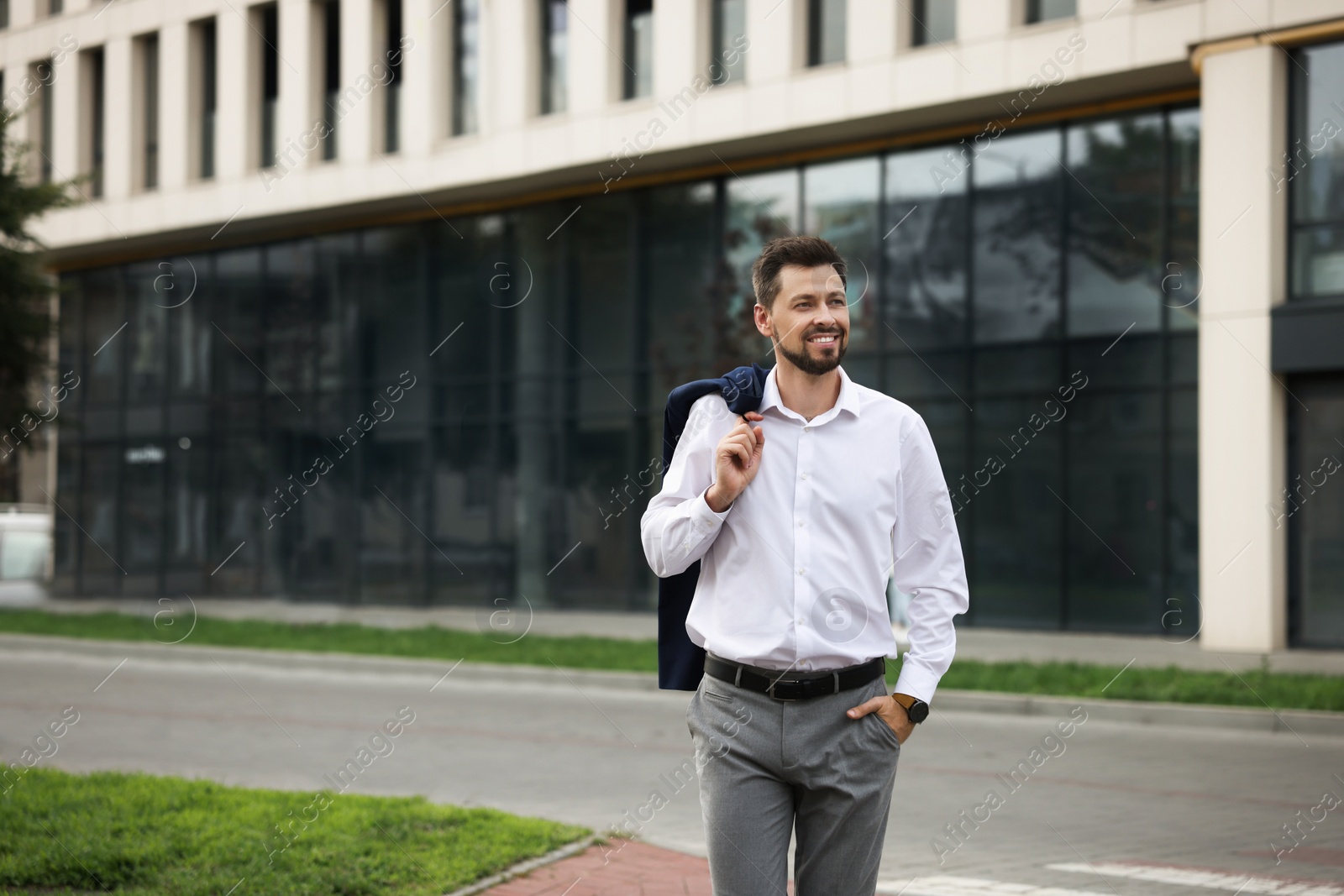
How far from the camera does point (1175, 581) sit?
17.4 m

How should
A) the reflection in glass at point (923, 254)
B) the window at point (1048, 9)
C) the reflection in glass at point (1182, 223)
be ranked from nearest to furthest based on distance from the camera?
the reflection in glass at point (1182, 223)
the window at point (1048, 9)
the reflection in glass at point (923, 254)

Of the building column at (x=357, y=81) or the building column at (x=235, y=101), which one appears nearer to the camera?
the building column at (x=357, y=81)

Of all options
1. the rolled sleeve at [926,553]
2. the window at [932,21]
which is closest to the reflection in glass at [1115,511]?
the window at [932,21]

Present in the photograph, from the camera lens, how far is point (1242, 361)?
616 inches

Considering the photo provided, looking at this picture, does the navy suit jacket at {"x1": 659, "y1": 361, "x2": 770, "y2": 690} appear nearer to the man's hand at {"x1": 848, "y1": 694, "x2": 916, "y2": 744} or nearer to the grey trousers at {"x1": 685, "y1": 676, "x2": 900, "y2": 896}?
the grey trousers at {"x1": 685, "y1": 676, "x2": 900, "y2": 896}

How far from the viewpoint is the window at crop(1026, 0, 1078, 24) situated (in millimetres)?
17562

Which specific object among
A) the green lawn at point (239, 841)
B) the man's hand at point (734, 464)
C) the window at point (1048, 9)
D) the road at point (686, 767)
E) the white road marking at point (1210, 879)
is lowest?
the road at point (686, 767)

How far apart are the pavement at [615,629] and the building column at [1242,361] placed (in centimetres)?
74

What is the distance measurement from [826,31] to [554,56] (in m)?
4.82

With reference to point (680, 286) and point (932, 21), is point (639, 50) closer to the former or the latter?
point (680, 286)

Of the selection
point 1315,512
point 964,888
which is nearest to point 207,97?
point 1315,512

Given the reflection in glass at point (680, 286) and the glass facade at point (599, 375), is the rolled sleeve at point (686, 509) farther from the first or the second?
the reflection in glass at point (680, 286)

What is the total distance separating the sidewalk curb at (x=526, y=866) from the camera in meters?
5.66

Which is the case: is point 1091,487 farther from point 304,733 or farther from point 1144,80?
point 304,733
